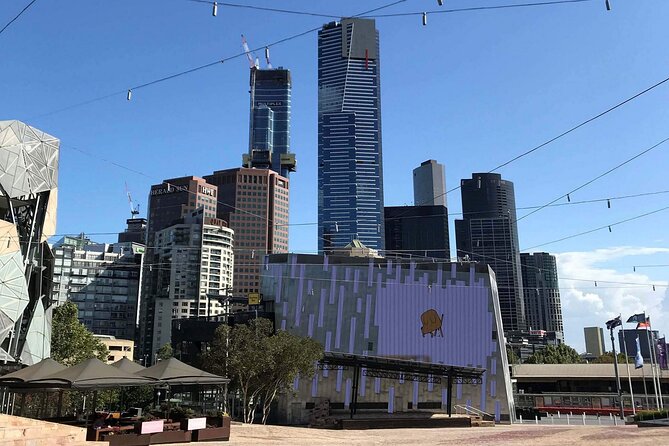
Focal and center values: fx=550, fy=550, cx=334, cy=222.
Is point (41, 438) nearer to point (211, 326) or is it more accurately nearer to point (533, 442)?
point (533, 442)

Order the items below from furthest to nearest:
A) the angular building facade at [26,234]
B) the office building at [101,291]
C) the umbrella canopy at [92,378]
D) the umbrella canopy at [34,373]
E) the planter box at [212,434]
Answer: the office building at [101,291]
the angular building facade at [26,234]
the umbrella canopy at [34,373]
the planter box at [212,434]
the umbrella canopy at [92,378]

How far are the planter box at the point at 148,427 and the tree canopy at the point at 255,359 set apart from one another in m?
13.6

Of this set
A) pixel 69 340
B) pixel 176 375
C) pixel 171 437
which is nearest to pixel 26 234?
pixel 69 340

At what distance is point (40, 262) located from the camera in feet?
157

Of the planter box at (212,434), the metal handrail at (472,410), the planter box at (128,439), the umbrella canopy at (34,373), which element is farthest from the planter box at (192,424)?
the metal handrail at (472,410)

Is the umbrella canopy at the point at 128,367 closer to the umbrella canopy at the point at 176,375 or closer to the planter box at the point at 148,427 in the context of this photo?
the umbrella canopy at the point at 176,375

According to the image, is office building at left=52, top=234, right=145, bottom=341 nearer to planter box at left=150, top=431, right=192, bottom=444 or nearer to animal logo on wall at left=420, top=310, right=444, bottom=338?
animal logo on wall at left=420, top=310, right=444, bottom=338

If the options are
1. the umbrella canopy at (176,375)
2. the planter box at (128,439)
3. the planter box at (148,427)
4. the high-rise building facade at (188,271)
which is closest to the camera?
the planter box at (128,439)

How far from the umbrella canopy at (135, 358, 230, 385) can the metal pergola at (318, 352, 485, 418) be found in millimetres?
20069

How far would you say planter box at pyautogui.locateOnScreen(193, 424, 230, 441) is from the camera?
21.5 metres

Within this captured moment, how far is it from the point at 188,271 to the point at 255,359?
494 feet

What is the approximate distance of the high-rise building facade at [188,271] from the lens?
174 m

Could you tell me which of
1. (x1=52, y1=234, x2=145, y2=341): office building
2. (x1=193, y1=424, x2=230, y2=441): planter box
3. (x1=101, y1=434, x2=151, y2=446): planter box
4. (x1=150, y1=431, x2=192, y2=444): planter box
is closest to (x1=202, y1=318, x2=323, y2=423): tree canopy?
(x1=193, y1=424, x2=230, y2=441): planter box

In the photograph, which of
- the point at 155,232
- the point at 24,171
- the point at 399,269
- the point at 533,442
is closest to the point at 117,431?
the point at 533,442
